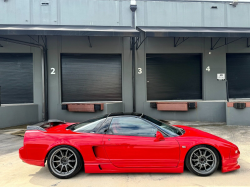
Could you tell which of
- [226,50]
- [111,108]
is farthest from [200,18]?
[111,108]

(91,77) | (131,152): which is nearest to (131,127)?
(131,152)

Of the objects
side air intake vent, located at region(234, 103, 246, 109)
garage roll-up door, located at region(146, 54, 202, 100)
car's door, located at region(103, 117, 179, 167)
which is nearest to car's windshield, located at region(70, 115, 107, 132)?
car's door, located at region(103, 117, 179, 167)

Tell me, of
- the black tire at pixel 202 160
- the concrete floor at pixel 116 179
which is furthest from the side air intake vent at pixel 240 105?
the black tire at pixel 202 160

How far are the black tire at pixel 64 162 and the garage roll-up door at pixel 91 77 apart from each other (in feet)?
22.6

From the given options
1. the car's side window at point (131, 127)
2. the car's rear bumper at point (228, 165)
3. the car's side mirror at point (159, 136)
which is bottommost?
the car's rear bumper at point (228, 165)

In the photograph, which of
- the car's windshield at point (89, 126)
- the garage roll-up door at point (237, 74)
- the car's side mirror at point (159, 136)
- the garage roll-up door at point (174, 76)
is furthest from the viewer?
the garage roll-up door at point (237, 74)

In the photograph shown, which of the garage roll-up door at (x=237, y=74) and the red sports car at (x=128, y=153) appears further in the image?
the garage roll-up door at (x=237, y=74)

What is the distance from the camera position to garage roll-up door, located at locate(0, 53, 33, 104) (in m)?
10.0

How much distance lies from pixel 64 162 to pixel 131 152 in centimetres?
129

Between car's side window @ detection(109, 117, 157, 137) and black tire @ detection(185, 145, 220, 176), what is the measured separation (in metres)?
0.81

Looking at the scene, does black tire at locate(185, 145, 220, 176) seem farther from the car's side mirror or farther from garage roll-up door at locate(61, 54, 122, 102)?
garage roll-up door at locate(61, 54, 122, 102)

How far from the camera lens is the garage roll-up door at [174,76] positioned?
10.6m

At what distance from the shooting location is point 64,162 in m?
3.54

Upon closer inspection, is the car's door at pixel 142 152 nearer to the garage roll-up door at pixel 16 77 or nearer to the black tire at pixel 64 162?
the black tire at pixel 64 162
